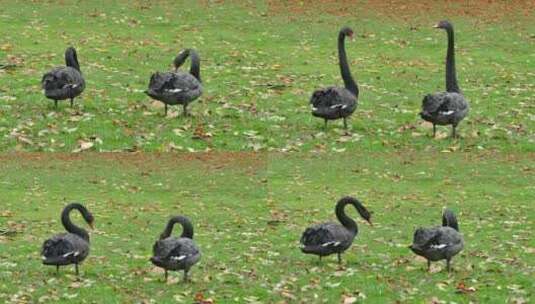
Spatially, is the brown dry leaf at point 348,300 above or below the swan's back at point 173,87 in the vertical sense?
below

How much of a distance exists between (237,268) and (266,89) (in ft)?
42.3

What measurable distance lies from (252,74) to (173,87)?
Answer: 7176mm

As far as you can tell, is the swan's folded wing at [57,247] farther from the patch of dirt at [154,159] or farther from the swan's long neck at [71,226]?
the patch of dirt at [154,159]

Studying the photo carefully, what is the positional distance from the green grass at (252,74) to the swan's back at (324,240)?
808cm

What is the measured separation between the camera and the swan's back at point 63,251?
870 inches

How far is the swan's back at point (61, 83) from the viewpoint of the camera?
30891 mm

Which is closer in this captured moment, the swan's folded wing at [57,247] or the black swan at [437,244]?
the swan's folded wing at [57,247]

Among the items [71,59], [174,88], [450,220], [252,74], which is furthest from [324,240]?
[252,74]

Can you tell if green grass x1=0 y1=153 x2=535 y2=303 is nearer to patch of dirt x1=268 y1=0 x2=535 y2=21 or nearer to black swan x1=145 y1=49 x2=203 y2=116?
black swan x1=145 y1=49 x2=203 y2=116

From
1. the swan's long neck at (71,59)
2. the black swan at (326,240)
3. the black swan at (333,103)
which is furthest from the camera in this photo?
the swan's long neck at (71,59)

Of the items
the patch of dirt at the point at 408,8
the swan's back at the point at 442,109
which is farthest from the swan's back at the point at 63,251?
the patch of dirt at the point at 408,8

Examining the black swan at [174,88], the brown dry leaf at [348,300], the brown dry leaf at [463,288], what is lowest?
the brown dry leaf at [348,300]

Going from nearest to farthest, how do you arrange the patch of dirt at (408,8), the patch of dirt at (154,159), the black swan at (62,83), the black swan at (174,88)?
the black swan at (174,88), the black swan at (62,83), the patch of dirt at (154,159), the patch of dirt at (408,8)

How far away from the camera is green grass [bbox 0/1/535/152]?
31469 millimetres
